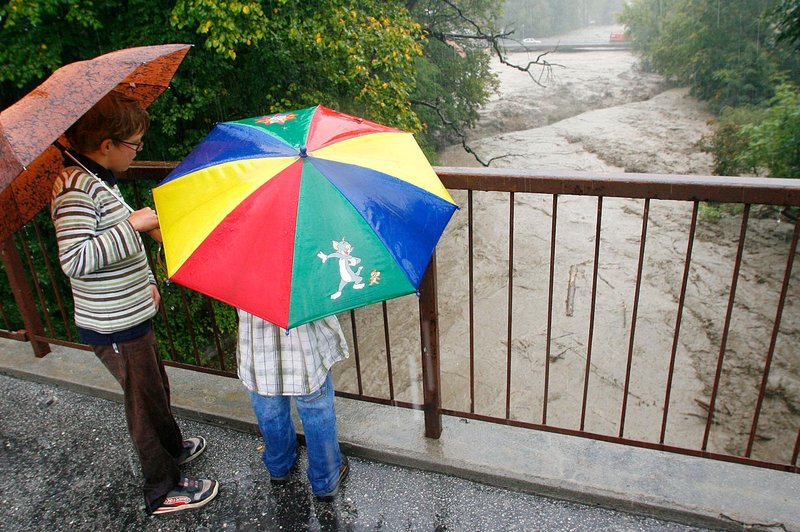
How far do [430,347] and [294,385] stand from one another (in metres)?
0.60

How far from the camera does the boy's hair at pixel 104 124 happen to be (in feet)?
6.26

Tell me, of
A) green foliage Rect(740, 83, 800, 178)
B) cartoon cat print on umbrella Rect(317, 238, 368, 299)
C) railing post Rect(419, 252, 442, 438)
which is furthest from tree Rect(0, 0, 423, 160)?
green foliage Rect(740, 83, 800, 178)

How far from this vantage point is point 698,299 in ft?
42.5

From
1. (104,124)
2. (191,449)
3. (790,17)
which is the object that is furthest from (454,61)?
(104,124)

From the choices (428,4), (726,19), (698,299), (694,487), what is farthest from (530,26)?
(694,487)

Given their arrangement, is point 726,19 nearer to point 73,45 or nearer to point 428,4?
point 428,4

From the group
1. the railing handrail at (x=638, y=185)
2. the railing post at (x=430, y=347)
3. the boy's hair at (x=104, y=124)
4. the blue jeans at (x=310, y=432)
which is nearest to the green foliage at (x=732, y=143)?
the railing handrail at (x=638, y=185)

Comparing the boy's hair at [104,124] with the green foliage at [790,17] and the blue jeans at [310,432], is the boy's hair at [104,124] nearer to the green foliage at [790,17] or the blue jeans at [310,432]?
the blue jeans at [310,432]

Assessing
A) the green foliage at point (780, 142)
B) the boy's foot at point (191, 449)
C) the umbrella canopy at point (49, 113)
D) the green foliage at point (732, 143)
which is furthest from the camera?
the green foliage at point (732, 143)

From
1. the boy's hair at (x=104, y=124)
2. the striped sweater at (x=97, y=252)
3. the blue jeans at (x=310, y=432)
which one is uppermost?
the boy's hair at (x=104, y=124)

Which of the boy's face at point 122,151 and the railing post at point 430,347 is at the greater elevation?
the boy's face at point 122,151

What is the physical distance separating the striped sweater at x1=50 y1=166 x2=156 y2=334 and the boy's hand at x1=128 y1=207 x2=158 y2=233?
24 mm

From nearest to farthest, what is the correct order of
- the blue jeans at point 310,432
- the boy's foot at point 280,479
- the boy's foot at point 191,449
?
the blue jeans at point 310,432
the boy's foot at point 280,479
the boy's foot at point 191,449

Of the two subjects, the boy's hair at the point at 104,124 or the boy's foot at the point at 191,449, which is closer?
the boy's hair at the point at 104,124
